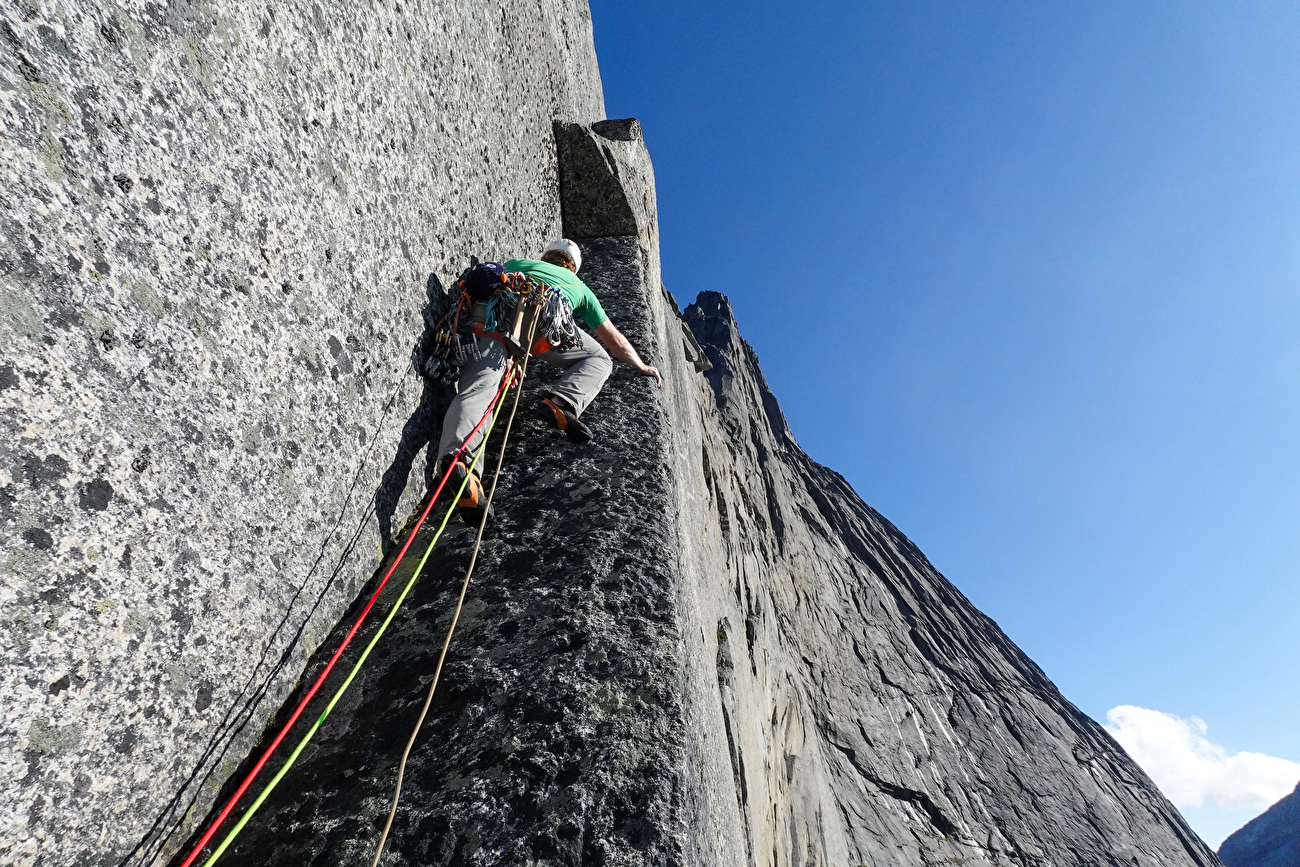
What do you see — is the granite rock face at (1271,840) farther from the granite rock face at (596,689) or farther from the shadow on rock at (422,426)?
the shadow on rock at (422,426)

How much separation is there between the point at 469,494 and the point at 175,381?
112 centimetres

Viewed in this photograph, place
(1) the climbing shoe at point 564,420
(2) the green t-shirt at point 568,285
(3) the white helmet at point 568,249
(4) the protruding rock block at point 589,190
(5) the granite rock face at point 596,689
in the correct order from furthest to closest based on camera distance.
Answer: (4) the protruding rock block at point 589,190 < (3) the white helmet at point 568,249 < (2) the green t-shirt at point 568,285 < (1) the climbing shoe at point 564,420 < (5) the granite rock face at point 596,689

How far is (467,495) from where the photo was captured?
249 centimetres

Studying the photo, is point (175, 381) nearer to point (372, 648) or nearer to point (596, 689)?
point (372, 648)

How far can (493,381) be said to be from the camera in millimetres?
2922

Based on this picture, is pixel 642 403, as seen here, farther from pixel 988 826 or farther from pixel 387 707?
pixel 988 826

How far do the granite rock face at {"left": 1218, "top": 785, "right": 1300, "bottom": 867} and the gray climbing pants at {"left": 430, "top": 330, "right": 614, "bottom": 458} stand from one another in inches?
2550

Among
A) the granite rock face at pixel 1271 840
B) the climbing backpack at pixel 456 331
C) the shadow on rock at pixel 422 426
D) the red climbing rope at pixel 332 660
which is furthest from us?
the granite rock face at pixel 1271 840

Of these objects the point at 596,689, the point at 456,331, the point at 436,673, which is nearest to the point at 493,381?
the point at 456,331

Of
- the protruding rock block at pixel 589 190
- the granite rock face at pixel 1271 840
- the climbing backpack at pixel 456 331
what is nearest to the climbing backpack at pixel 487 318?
the climbing backpack at pixel 456 331

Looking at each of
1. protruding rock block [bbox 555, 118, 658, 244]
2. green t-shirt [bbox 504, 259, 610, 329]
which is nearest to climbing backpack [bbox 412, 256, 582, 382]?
green t-shirt [bbox 504, 259, 610, 329]

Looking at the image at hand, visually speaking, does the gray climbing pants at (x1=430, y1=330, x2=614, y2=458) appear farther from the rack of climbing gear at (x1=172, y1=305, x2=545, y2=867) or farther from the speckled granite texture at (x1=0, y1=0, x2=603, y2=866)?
the speckled granite texture at (x1=0, y1=0, x2=603, y2=866)

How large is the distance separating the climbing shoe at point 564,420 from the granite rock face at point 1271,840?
213 ft

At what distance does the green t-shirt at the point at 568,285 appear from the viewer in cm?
341
